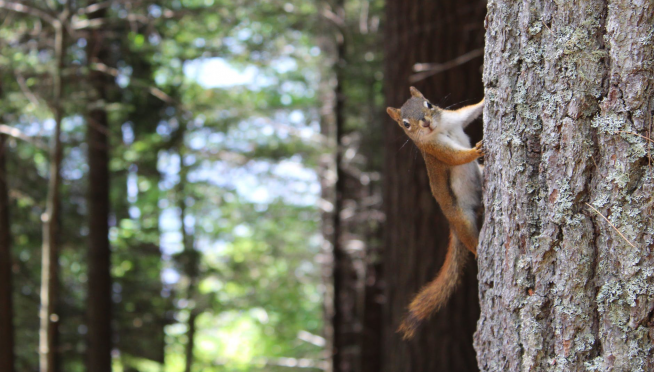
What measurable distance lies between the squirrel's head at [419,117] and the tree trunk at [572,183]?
1.54 ft

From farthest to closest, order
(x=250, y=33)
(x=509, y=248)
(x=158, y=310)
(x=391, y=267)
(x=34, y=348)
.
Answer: (x=158, y=310)
(x=250, y=33)
(x=34, y=348)
(x=391, y=267)
(x=509, y=248)

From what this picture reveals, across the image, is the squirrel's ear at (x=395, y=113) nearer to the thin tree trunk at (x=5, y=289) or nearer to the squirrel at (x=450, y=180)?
the squirrel at (x=450, y=180)

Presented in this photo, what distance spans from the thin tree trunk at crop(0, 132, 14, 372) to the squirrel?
5037mm

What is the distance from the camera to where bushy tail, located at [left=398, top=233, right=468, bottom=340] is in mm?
1732

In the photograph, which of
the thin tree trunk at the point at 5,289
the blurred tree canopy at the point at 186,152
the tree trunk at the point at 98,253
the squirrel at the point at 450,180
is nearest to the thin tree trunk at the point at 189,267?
the blurred tree canopy at the point at 186,152

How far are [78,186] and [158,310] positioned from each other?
231 centimetres

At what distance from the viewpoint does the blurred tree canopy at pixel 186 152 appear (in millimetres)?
5816

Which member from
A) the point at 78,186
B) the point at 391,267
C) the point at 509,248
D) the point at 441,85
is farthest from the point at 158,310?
the point at 509,248

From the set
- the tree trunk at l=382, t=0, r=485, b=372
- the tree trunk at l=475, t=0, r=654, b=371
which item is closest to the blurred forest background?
the tree trunk at l=382, t=0, r=485, b=372

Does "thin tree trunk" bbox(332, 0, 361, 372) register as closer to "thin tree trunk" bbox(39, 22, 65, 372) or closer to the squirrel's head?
"thin tree trunk" bbox(39, 22, 65, 372)

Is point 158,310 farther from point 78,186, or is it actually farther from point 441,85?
point 441,85

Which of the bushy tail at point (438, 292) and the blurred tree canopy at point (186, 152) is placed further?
the blurred tree canopy at point (186, 152)

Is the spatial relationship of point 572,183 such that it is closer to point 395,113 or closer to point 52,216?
point 395,113

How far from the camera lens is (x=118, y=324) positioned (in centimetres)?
760
